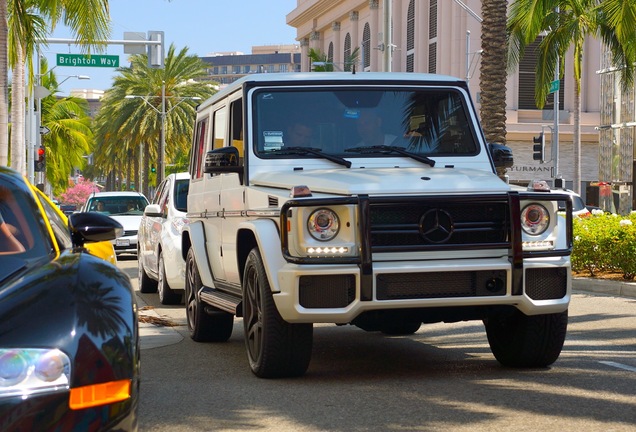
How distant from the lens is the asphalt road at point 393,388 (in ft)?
21.3

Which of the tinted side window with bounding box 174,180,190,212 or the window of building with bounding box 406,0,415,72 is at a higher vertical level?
the window of building with bounding box 406,0,415,72

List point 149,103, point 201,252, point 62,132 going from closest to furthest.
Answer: point 201,252 < point 149,103 < point 62,132

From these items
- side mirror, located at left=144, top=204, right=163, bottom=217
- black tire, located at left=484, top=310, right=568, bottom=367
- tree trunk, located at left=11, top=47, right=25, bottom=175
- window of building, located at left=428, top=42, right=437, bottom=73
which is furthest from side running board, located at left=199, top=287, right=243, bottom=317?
window of building, located at left=428, top=42, right=437, bottom=73

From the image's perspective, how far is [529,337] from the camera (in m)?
8.20

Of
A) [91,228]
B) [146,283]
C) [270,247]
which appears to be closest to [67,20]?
[146,283]

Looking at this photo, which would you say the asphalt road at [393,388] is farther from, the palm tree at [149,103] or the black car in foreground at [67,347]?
the palm tree at [149,103]

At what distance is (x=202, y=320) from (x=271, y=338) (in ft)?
9.46

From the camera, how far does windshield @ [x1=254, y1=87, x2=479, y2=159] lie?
894 centimetres

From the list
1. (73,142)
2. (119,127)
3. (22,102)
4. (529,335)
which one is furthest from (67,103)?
(529,335)

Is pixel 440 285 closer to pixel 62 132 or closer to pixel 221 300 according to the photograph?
pixel 221 300

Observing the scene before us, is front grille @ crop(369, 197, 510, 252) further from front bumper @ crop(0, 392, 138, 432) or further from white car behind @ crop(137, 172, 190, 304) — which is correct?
white car behind @ crop(137, 172, 190, 304)

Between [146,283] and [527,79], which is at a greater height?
[527,79]

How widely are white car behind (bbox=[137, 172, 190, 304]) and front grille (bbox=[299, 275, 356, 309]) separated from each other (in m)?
7.24

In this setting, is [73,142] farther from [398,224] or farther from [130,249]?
[398,224]
